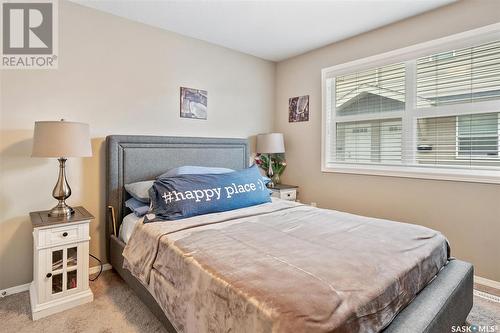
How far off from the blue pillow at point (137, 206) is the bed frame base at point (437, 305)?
1.68ft

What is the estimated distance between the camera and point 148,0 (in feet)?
7.67

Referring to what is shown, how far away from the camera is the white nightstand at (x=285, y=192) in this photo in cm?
338

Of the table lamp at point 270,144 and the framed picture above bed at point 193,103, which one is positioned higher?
the framed picture above bed at point 193,103

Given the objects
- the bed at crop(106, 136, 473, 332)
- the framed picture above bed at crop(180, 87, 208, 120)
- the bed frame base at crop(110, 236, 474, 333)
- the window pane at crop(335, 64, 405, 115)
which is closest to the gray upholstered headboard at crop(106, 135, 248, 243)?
the bed at crop(106, 136, 473, 332)

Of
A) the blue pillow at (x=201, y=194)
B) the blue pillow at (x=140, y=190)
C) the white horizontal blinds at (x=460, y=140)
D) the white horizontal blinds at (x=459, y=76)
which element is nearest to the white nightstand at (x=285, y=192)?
the blue pillow at (x=201, y=194)

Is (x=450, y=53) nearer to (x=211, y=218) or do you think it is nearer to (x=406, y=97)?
(x=406, y=97)

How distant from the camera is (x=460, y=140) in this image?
8.05 ft

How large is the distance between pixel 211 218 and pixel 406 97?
227 centimetres

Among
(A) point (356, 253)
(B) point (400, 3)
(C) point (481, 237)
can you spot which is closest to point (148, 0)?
A: (B) point (400, 3)

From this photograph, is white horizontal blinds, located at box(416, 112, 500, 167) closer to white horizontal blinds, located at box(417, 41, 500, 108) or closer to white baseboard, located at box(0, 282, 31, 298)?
Result: white horizontal blinds, located at box(417, 41, 500, 108)

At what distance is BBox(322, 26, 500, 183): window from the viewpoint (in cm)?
231

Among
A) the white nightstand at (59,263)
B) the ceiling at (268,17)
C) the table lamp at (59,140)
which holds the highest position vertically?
the ceiling at (268,17)

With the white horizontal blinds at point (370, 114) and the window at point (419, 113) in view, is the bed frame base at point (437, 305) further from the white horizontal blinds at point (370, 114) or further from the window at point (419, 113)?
the white horizontal blinds at point (370, 114)

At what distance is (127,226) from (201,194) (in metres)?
0.69
